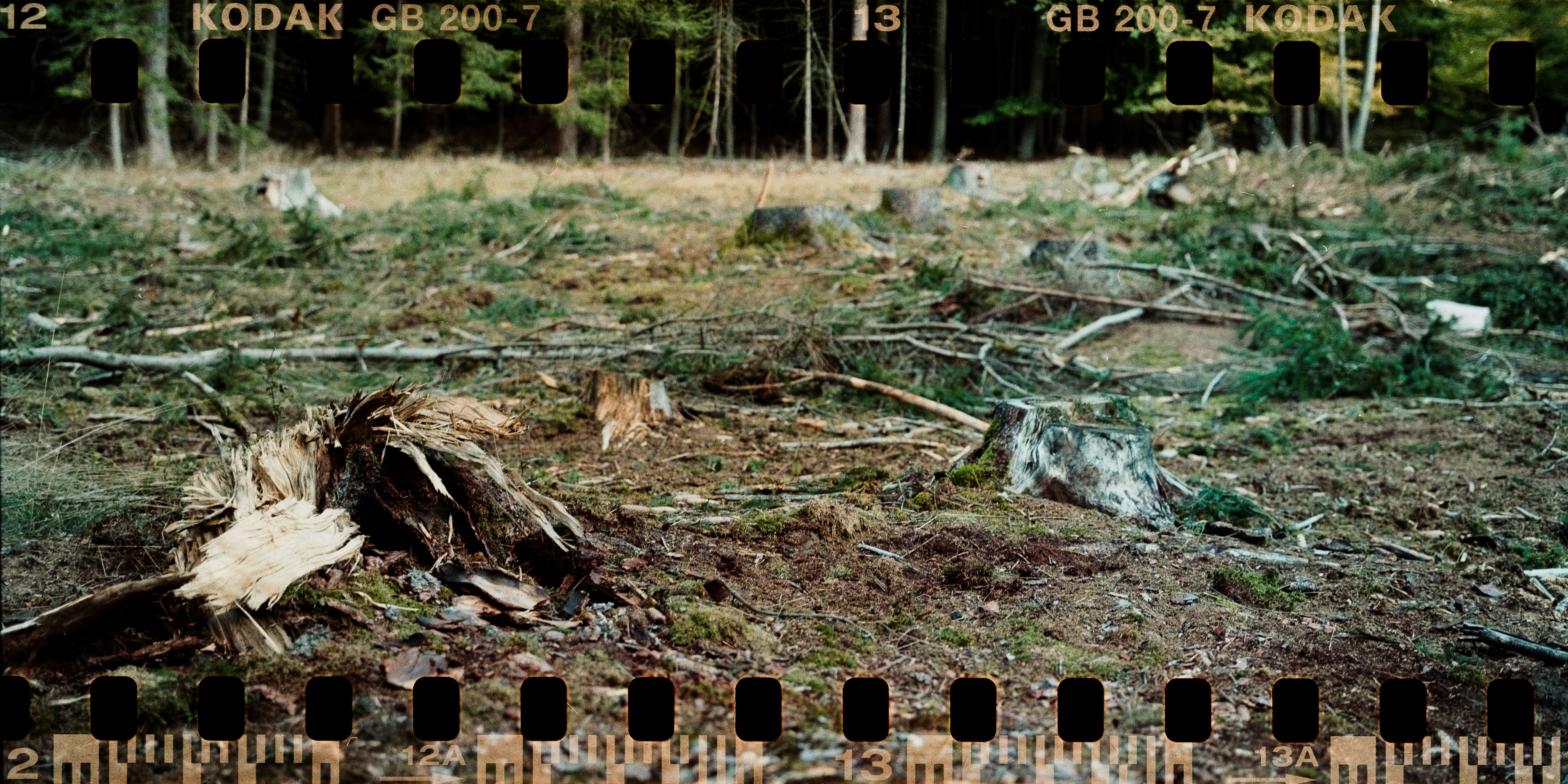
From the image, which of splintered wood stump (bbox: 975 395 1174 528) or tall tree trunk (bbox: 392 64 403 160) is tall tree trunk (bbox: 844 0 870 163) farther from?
tall tree trunk (bbox: 392 64 403 160)

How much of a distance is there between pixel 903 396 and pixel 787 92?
14.3 ft

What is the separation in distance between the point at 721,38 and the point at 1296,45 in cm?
539

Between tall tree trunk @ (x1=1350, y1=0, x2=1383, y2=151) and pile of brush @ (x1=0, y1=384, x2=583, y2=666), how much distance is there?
25.3 metres

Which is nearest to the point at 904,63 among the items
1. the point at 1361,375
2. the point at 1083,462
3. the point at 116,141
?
the point at 1361,375

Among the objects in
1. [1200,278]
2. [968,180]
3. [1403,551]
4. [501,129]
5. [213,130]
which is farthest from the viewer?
[501,129]

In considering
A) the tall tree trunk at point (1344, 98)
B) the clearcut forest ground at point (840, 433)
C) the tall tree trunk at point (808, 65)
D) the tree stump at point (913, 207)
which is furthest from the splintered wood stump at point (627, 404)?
the tall tree trunk at point (1344, 98)

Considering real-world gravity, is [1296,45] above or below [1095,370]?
above

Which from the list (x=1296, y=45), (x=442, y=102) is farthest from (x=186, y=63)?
(x=1296, y=45)

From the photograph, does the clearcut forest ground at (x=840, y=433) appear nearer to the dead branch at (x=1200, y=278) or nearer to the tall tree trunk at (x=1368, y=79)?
the dead branch at (x=1200, y=278)

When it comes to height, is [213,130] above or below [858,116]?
above

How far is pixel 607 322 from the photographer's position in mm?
11797

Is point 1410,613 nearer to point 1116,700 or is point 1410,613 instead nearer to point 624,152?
point 1116,700

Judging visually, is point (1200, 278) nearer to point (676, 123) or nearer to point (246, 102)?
point (676, 123)

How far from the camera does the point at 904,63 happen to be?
32.6 ft
